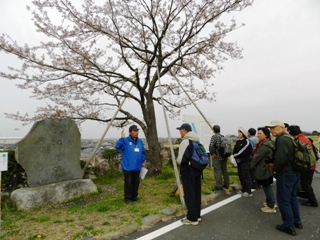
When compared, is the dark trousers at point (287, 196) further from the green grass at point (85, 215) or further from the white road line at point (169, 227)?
the green grass at point (85, 215)

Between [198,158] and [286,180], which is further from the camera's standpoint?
[198,158]

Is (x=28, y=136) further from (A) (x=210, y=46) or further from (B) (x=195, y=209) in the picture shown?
(A) (x=210, y=46)

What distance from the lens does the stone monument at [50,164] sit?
15.8 ft

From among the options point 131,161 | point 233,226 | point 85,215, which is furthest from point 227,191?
point 85,215

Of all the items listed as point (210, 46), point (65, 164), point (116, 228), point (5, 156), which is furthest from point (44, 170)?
point (210, 46)

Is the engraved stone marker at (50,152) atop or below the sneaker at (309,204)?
atop

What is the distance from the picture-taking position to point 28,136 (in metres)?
5.02

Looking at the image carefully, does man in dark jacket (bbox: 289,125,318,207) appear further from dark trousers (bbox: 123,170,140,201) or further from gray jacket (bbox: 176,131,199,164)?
dark trousers (bbox: 123,170,140,201)

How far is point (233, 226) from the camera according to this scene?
374 cm

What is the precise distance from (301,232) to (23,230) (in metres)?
4.61

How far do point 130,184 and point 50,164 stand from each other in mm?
2086

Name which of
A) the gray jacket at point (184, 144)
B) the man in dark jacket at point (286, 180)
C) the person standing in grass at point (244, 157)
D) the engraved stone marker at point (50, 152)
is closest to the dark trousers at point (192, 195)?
the gray jacket at point (184, 144)

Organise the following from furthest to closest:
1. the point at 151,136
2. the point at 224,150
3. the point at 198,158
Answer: the point at 151,136
the point at 224,150
the point at 198,158

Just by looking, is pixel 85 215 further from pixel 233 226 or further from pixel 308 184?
pixel 308 184
